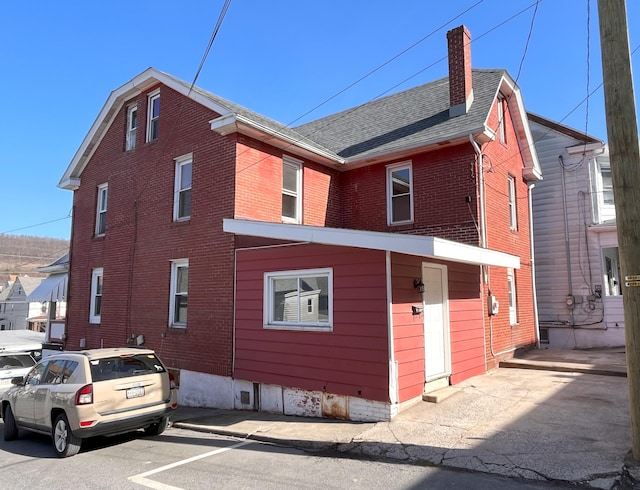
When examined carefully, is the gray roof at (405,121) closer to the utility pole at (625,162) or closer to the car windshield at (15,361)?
the utility pole at (625,162)

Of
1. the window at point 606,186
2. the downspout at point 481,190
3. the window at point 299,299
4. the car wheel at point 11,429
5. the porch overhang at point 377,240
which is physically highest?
the window at point 606,186

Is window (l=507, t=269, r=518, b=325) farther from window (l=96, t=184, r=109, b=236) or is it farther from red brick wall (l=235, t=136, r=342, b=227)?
window (l=96, t=184, r=109, b=236)

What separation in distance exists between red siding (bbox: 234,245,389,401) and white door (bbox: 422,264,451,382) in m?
1.50

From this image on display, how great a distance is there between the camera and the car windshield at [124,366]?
24.3 feet

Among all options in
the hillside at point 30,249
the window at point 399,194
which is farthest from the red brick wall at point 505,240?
the hillside at point 30,249

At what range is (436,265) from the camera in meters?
9.37

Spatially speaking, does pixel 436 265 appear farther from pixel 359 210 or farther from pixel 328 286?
pixel 359 210

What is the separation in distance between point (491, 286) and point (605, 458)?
633cm

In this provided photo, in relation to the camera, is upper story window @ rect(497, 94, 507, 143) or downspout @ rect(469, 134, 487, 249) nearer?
downspout @ rect(469, 134, 487, 249)

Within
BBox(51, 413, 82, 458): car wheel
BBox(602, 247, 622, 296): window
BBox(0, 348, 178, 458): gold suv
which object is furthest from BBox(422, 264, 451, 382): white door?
BBox(602, 247, 622, 296): window

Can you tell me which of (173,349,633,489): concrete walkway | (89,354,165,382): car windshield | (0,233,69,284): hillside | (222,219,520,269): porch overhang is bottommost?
(173,349,633,489): concrete walkway

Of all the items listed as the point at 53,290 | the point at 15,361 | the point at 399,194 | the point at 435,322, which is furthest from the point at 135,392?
the point at 53,290

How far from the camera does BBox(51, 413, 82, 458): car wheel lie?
7.01 metres

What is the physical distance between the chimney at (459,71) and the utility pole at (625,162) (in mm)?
6523
